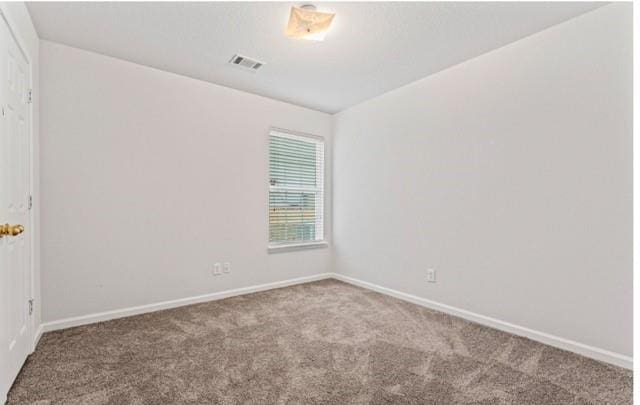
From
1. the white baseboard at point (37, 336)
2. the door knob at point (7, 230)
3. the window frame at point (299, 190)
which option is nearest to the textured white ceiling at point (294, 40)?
the window frame at point (299, 190)

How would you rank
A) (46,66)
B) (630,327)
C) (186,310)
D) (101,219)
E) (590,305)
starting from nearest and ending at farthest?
(630,327), (590,305), (46,66), (101,219), (186,310)

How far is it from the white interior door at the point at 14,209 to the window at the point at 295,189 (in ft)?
7.42

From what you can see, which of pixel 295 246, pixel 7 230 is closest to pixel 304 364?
pixel 7 230

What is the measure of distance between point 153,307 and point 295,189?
6.84ft

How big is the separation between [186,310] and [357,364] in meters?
1.85

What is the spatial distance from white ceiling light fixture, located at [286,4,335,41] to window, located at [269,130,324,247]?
5.54 ft

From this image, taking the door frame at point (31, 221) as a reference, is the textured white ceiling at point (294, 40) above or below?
above

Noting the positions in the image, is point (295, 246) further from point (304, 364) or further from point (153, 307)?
point (304, 364)

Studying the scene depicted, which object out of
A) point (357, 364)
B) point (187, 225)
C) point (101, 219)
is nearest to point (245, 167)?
point (187, 225)

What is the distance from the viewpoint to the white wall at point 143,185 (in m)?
2.58

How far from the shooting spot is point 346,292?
368cm

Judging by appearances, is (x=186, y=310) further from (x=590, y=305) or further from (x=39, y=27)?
(x=590, y=305)

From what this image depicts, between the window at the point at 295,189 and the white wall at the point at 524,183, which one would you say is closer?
the white wall at the point at 524,183

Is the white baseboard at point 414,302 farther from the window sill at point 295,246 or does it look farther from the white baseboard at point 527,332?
the window sill at point 295,246
